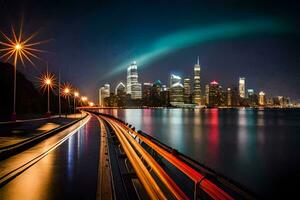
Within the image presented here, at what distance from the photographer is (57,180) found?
28.5ft

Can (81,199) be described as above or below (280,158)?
above

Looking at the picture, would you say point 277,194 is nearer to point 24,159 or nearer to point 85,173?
point 85,173

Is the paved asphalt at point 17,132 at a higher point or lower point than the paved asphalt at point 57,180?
higher

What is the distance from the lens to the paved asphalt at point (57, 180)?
23.7 ft

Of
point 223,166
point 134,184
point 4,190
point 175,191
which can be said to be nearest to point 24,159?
point 4,190

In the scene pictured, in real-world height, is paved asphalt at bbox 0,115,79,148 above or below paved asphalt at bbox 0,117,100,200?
above

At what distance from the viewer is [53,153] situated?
14.0 meters

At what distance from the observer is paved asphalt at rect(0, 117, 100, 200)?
7.21 metres

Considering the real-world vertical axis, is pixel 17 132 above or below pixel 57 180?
above

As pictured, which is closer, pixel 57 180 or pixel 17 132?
pixel 57 180

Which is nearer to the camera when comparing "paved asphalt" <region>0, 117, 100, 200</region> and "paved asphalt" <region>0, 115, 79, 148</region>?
"paved asphalt" <region>0, 117, 100, 200</region>

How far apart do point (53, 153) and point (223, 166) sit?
43.2 ft

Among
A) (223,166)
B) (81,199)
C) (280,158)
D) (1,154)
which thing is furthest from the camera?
(280,158)

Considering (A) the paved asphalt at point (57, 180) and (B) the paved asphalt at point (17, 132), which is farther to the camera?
(B) the paved asphalt at point (17, 132)
